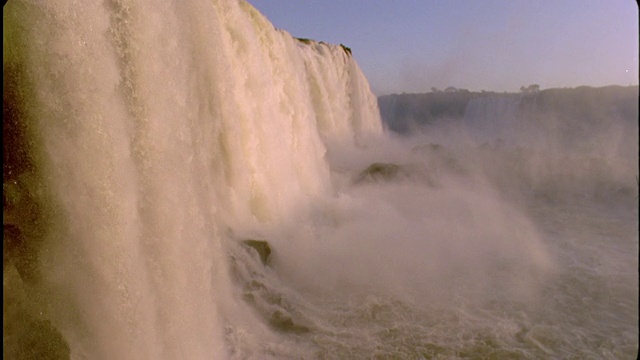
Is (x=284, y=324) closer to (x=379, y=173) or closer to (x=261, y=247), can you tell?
(x=261, y=247)

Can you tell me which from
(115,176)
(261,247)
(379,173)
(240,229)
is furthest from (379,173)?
(115,176)

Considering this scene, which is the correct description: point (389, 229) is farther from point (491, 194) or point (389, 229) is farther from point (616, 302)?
point (491, 194)

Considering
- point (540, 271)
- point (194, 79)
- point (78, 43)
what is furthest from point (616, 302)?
point (78, 43)

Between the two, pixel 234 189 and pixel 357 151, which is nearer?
pixel 234 189

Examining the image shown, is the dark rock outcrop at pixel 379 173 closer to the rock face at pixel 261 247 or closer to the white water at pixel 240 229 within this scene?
the white water at pixel 240 229

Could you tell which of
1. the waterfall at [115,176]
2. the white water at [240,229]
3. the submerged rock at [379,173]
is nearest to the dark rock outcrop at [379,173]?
the submerged rock at [379,173]

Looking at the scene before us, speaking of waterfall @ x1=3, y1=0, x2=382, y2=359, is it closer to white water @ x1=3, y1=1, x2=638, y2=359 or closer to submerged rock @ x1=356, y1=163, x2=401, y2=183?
white water @ x1=3, y1=1, x2=638, y2=359

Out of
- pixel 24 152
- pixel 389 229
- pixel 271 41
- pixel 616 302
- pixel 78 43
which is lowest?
pixel 616 302
